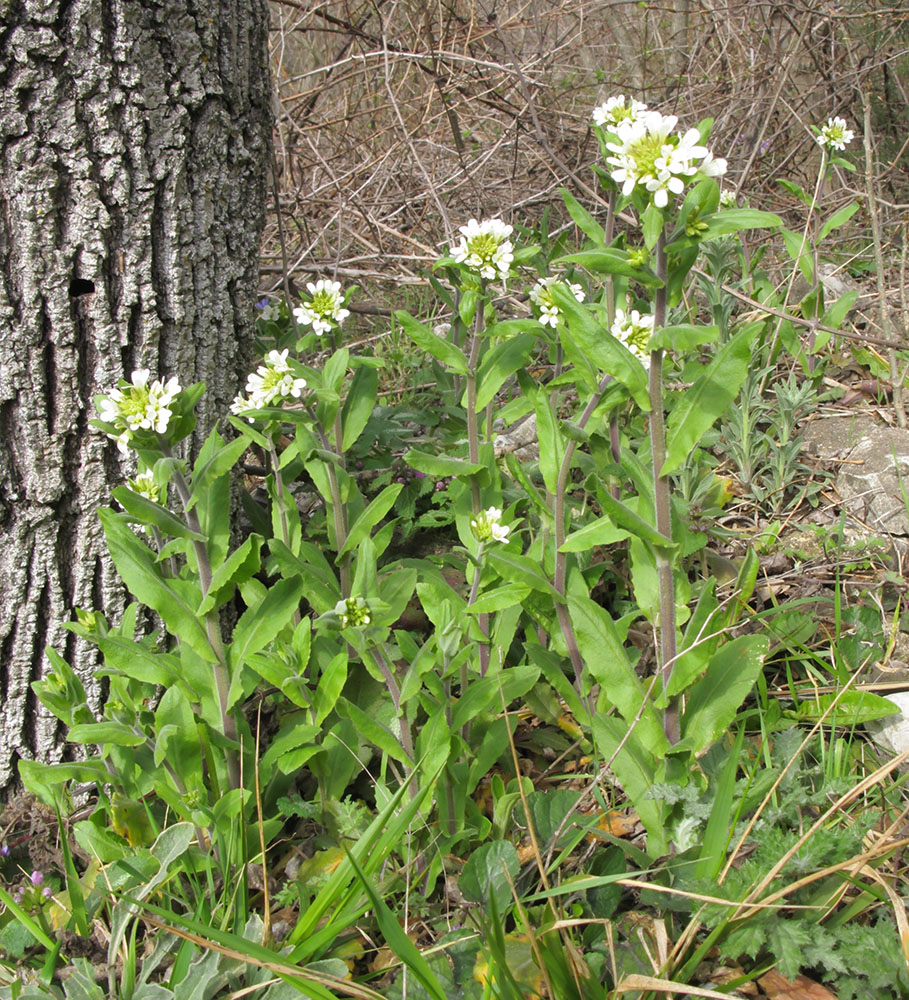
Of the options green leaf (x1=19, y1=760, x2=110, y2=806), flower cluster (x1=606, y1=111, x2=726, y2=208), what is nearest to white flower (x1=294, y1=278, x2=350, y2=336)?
flower cluster (x1=606, y1=111, x2=726, y2=208)

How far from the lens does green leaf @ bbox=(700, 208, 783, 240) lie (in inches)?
56.5

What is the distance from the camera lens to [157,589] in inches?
73.3

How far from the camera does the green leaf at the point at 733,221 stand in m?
1.44

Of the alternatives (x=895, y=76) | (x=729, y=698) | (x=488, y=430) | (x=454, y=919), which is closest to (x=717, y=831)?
(x=729, y=698)

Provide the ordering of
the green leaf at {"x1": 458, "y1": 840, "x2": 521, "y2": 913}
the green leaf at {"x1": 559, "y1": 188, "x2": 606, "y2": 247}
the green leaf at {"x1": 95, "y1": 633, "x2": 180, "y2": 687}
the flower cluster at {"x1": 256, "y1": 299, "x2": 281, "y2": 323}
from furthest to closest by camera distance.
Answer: the flower cluster at {"x1": 256, "y1": 299, "x2": 281, "y2": 323} → the green leaf at {"x1": 559, "y1": 188, "x2": 606, "y2": 247} → the green leaf at {"x1": 95, "y1": 633, "x2": 180, "y2": 687} → the green leaf at {"x1": 458, "y1": 840, "x2": 521, "y2": 913}

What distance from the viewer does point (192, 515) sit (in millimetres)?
1871

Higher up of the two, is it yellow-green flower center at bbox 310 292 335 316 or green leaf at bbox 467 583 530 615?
yellow-green flower center at bbox 310 292 335 316

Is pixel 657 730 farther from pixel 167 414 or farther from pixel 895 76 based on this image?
pixel 895 76

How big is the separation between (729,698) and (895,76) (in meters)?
5.40

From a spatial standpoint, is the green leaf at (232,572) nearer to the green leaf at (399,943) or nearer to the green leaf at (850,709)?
the green leaf at (399,943)

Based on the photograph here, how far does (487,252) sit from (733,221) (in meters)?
0.70

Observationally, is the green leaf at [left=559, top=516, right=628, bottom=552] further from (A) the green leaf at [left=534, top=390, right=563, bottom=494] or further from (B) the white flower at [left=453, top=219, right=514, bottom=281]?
(B) the white flower at [left=453, top=219, right=514, bottom=281]

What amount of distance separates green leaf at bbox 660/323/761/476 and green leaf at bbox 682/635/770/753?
0.45 m

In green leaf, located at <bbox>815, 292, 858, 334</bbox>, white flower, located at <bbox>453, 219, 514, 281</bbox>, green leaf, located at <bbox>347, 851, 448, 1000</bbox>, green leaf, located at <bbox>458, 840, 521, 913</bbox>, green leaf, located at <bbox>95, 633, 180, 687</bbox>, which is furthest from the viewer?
green leaf, located at <bbox>815, 292, 858, 334</bbox>
